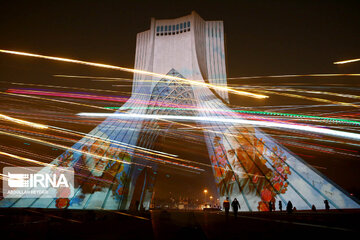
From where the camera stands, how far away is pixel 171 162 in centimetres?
1393

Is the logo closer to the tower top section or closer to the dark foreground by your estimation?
the dark foreground

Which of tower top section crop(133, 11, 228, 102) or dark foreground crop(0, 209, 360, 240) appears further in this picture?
tower top section crop(133, 11, 228, 102)

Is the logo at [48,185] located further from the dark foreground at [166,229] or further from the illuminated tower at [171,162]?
the dark foreground at [166,229]

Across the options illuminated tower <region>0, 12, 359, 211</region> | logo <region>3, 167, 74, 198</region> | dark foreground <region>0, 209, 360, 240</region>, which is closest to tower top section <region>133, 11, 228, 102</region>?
illuminated tower <region>0, 12, 359, 211</region>

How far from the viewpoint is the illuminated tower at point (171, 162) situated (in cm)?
848

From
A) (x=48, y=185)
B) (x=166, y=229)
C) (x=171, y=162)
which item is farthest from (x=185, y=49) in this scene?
(x=166, y=229)

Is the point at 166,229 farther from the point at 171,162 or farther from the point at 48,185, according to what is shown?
the point at 171,162

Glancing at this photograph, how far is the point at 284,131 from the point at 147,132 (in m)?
9.06

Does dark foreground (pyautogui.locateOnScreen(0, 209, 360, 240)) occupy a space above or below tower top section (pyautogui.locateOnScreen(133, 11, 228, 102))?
below

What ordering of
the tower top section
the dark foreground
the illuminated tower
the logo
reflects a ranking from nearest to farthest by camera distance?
the dark foreground
the logo
the illuminated tower
the tower top section

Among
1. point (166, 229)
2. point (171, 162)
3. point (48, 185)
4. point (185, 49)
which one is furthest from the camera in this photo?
point (185, 49)

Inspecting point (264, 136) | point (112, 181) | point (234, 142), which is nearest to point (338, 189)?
point (264, 136)

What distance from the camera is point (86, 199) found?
8.60 meters

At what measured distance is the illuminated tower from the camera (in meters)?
8.48
